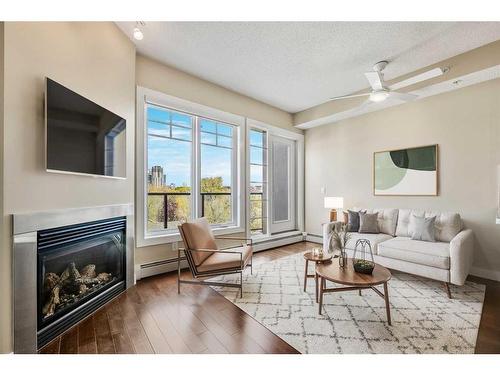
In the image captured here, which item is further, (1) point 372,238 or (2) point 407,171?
(2) point 407,171

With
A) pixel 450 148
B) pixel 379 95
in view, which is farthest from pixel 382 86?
pixel 450 148

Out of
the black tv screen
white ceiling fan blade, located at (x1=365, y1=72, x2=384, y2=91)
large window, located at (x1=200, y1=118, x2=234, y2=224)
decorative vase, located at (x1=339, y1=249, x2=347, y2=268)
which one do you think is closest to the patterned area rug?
decorative vase, located at (x1=339, y1=249, x2=347, y2=268)

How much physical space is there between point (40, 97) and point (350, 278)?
9.83 feet

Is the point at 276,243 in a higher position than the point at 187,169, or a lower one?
lower

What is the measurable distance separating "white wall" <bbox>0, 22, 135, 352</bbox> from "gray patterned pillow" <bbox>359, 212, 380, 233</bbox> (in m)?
3.69

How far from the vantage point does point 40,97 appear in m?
1.72

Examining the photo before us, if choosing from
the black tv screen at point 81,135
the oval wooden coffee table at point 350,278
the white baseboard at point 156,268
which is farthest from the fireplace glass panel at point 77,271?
the oval wooden coffee table at point 350,278

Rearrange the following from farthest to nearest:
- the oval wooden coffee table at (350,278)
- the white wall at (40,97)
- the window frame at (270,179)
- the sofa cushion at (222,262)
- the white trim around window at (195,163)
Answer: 1. the window frame at (270,179)
2. the white trim around window at (195,163)
3. the sofa cushion at (222,262)
4. the oval wooden coffee table at (350,278)
5. the white wall at (40,97)

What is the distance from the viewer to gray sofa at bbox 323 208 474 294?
8.26 feet

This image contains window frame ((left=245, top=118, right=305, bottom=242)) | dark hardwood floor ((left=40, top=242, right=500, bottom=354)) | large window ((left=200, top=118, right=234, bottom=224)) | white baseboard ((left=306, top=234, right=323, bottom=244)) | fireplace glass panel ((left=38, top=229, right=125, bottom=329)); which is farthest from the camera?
white baseboard ((left=306, top=234, right=323, bottom=244))

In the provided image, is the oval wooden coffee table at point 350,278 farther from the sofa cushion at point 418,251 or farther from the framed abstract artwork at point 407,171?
the framed abstract artwork at point 407,171

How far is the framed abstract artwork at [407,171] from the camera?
3572mm

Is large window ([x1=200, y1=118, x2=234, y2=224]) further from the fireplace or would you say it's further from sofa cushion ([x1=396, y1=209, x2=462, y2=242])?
sofa cushion ([x1=396, y1=209, x2=462, y2=242])

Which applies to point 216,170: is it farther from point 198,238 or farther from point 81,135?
point 81,135
